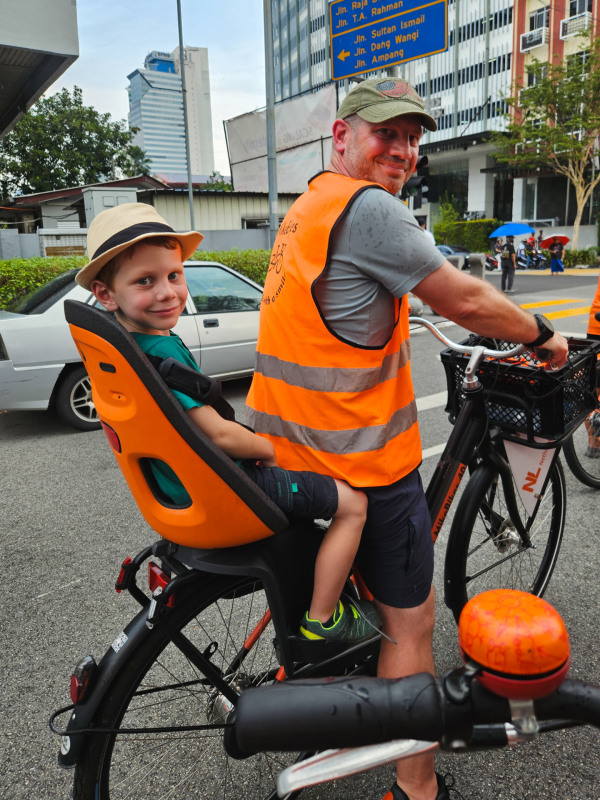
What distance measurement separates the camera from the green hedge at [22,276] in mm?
8781

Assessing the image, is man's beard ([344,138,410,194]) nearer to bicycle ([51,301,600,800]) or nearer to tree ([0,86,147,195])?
bicycle ([51,301,600,800])

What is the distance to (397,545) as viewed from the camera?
1782 mm

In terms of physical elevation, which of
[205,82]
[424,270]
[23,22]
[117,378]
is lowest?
[117,378]

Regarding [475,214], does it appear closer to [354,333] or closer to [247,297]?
[247,297]

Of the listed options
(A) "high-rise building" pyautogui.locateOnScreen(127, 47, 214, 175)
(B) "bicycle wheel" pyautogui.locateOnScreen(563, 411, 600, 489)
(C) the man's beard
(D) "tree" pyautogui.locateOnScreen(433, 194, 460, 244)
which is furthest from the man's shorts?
(A) "high-rise building" pyautogui.locateOnScreen(127, 47, 214, 175)

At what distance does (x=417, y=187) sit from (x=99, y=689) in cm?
1331

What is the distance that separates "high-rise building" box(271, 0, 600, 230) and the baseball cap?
36049mm

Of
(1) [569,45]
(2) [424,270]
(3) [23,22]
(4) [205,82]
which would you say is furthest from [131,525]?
(4) [205,82]

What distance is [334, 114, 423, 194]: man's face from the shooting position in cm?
175

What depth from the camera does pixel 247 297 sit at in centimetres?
732

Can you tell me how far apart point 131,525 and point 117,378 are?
9.74 feet

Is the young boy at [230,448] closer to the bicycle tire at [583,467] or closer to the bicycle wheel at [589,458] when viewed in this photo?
the bicycle tire at [583,467]

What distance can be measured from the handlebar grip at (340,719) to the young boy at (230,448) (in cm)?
76

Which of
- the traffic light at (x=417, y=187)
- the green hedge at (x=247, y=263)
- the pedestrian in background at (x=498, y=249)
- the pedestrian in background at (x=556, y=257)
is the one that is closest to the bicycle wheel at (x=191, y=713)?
the green hedge at (x=247, y=263)
